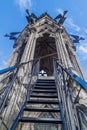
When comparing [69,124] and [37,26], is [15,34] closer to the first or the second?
[37,26]

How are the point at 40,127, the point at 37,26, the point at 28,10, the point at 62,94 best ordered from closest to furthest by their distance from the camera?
1. the point at 62,94
2. the point at 40,127
3. the point at 37,26
4. the point at 28,10

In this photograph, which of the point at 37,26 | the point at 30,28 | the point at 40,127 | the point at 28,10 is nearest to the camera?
the point at 40,127

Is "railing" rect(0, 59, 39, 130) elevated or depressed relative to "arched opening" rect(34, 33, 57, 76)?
depressed

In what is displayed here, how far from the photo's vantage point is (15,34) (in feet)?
77.7

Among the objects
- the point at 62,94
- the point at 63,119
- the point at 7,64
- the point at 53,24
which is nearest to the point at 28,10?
the point at 53,24

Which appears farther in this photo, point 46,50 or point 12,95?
point 46,50

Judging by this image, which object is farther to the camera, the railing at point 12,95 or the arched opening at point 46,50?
the arched opening at point 46,50

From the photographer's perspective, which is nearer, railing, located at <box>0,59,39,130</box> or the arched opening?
railing, located at <box>0,59,39,130</box>

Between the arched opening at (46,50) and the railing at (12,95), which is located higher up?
the arched opening at (46,50)

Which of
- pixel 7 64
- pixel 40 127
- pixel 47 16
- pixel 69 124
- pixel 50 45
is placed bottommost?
pixel 40 127

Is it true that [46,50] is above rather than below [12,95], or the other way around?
above

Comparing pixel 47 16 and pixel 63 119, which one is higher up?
pixel 47 16

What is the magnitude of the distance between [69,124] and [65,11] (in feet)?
63.6

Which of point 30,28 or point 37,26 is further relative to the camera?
point 37,26
